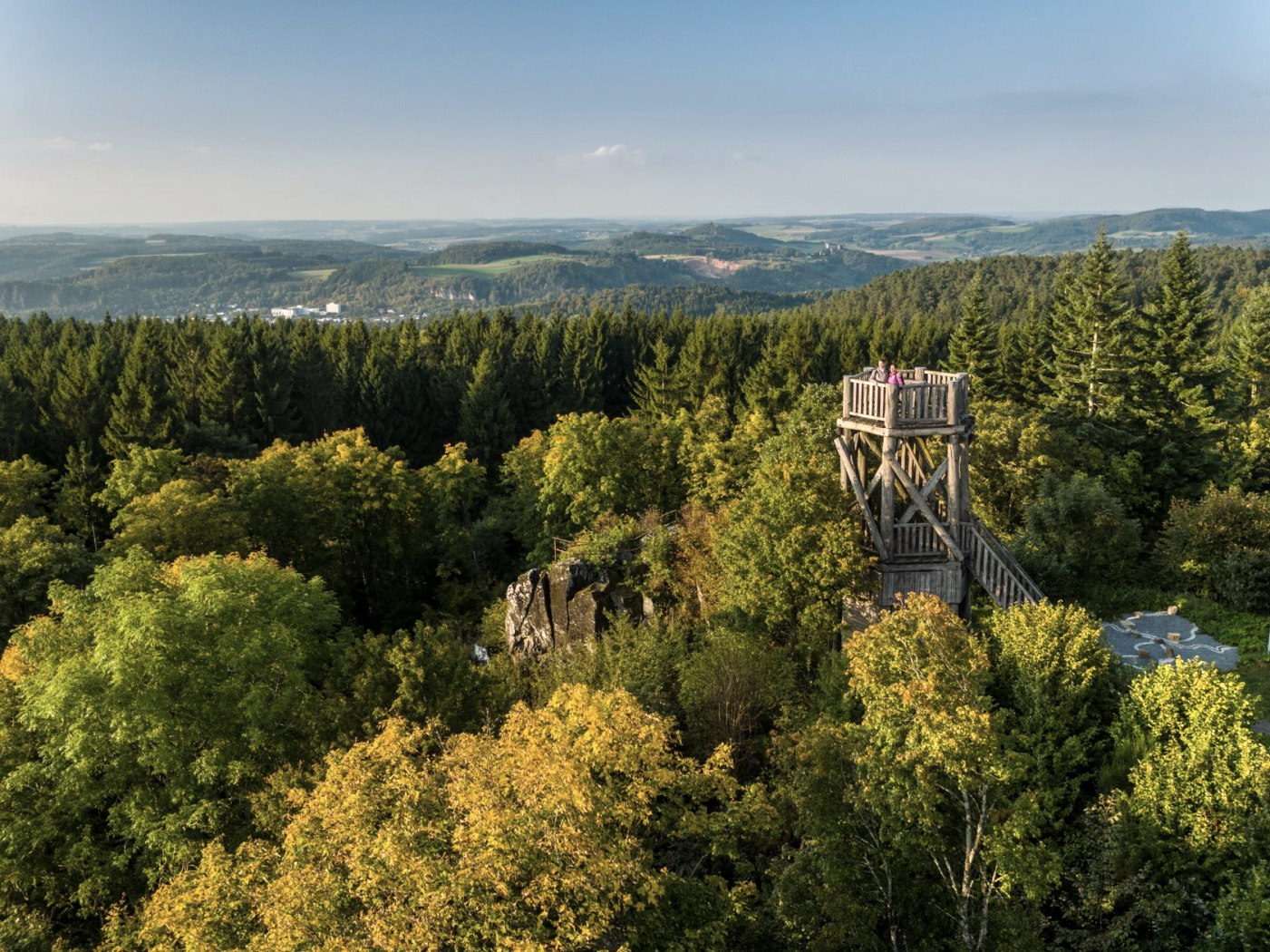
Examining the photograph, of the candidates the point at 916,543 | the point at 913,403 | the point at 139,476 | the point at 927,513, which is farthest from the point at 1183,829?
the point at 139,476

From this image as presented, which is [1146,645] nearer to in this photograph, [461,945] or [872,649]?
[872,649]

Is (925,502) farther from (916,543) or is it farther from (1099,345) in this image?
(1099,345)

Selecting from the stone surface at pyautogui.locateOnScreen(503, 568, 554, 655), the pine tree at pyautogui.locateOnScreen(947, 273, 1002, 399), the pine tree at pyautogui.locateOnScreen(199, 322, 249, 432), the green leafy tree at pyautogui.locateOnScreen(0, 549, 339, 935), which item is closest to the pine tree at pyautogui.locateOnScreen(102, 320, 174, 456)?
the pine tree at pyautogui.locateOnScreen(199, 322, 249, 432)

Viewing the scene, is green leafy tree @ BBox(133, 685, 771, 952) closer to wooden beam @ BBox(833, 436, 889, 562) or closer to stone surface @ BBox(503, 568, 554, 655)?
wooden beam @ BBox(833, 436, 889, 562)

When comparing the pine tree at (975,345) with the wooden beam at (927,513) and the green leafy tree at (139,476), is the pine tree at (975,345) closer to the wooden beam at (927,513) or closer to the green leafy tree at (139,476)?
the wooden beam at (927,513)

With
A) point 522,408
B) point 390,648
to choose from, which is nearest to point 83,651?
point 390,648

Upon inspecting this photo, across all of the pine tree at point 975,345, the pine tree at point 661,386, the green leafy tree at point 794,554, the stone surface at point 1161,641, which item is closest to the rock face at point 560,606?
the green leafy tree at point 794,554
